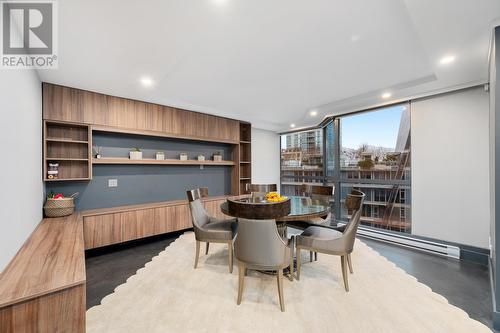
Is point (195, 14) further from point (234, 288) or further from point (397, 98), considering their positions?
point (397, 98)

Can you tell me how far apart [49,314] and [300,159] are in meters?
5.82

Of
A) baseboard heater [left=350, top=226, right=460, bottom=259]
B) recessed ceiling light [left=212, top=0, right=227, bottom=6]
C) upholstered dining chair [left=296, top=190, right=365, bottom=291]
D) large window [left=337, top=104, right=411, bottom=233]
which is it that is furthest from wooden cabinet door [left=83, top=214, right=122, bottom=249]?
large window [left=337, top=104, right=411, bottom=233]

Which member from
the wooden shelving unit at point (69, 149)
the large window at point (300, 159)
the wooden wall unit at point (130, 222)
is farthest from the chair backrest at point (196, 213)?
the large window at point (300, 159)

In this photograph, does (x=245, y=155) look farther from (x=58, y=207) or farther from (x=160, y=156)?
(x=58, y=207)

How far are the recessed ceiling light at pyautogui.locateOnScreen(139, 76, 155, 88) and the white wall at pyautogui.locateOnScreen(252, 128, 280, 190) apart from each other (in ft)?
11.2

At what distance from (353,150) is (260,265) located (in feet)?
12.2

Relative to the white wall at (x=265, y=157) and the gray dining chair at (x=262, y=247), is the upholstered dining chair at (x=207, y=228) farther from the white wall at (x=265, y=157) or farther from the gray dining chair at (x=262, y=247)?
the white wall at (x=265, y=157)

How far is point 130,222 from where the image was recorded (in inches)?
137

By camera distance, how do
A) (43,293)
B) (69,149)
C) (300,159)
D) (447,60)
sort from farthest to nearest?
(300,159)
(69,149)
(447,60)
(43,293)

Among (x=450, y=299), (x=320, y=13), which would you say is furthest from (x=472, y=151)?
(x=320, y=13)

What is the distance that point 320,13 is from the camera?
1.69m

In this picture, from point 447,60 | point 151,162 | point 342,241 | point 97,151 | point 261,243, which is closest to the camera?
point 261,243

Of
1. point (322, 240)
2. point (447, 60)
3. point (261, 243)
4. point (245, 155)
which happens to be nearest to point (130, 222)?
point (261, 243)

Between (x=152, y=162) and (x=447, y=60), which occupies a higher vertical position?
(x=447, y=60)
